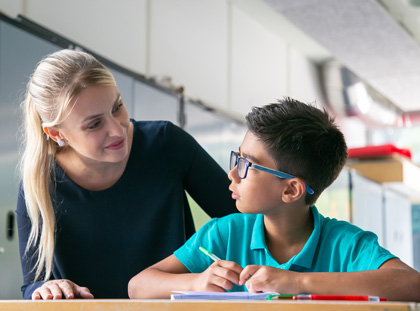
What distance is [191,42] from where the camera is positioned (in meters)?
4.14

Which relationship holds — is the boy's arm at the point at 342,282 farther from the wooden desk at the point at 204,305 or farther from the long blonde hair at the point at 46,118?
the long blonde hair at the point at 46,118

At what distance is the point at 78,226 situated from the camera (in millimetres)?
1550

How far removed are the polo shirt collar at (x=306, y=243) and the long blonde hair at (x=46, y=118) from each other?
19.5 inches

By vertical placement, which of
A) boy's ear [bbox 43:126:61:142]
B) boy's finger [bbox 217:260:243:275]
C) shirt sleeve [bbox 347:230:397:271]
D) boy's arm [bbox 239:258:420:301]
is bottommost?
boy's arm [bbox 239:258:420:301]

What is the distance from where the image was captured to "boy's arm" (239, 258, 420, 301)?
949 millimetres

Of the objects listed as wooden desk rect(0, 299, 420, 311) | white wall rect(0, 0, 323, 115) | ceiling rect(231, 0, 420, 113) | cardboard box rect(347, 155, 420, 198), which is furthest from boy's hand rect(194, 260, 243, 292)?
cardboard box rect(347, 155, 420, 198)

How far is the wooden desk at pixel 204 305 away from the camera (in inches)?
27.9

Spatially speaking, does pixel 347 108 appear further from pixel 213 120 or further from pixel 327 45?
pixel 213 120

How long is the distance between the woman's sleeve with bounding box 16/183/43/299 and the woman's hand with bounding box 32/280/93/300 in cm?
21

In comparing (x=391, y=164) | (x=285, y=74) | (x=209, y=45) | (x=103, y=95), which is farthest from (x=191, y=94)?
(x=391, y=164)

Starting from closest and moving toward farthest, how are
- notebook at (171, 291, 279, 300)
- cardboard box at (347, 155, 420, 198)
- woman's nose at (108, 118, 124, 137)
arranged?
notebook at (171, 291, 279, 300)
woman's nose at (108, 118, 124, 137)
cardboard box at (347, 155, 420, 198)

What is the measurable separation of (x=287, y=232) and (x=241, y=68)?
3.64m

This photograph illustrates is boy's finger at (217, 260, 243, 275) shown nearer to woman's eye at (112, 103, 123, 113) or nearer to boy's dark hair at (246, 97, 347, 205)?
boy's dark hair at (246, 97, 347, 205)

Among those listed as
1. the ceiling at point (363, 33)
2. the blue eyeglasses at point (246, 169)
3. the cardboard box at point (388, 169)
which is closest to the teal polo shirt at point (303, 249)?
the blue eyeglasses at point (246, 169)
